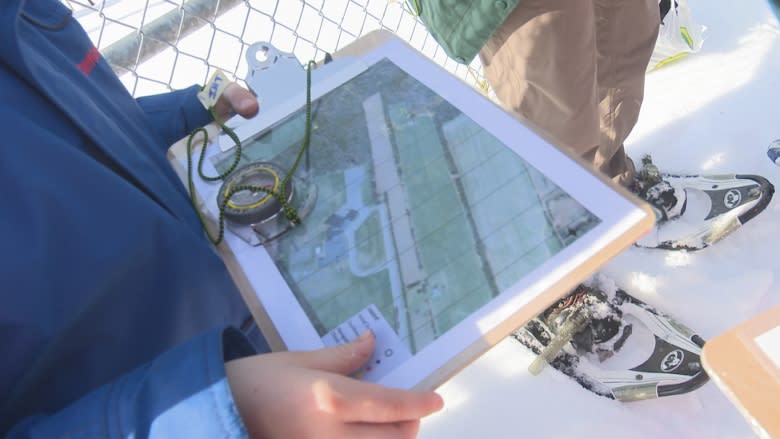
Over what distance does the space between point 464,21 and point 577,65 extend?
0.22 m

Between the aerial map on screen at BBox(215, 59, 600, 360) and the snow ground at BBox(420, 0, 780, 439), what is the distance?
621 millimetres

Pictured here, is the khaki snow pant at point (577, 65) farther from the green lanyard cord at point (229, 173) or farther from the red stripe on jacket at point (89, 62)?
the red stripe on jacket at point (89, 62)

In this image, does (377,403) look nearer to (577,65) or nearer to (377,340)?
(377,340)

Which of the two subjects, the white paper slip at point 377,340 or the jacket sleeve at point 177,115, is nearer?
the white paper slip at point 377,340

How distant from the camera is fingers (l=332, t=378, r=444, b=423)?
366 millimetres

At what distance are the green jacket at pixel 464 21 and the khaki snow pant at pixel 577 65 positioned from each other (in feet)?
0.17

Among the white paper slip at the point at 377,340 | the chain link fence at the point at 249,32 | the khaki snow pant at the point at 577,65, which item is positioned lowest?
the white paper slip at the point at 377,340

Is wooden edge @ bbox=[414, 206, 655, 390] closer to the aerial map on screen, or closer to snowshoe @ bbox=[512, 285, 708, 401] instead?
the aerial map on screen

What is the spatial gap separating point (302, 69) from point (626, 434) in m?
0.81

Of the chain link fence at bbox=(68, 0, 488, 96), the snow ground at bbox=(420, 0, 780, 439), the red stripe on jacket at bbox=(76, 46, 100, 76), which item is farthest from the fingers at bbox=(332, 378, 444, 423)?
the chain link fence at bbox=(68, 0, 488, 96)

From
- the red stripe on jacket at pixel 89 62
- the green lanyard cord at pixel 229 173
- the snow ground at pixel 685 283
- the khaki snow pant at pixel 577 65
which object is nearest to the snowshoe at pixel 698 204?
the snow ground at pixel 685 283

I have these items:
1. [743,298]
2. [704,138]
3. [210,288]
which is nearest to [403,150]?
[210,288]

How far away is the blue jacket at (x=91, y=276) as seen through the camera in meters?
0.39

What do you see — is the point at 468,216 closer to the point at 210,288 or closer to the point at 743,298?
the point at 210,288
